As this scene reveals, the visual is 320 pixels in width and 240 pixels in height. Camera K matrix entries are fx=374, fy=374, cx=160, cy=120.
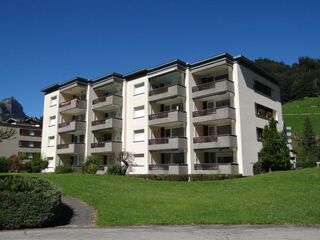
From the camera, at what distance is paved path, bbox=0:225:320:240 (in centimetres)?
1191

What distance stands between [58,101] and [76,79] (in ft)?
20.6

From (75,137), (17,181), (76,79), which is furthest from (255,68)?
(17,181)

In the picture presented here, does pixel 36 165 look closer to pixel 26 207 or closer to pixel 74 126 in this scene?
pixel 74 126

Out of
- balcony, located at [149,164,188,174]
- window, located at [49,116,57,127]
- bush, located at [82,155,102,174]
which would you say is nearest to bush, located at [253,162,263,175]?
balcony, located at [149,164,188,174]

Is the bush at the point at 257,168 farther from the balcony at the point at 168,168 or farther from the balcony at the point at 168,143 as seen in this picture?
the balcony at the point at 168,143

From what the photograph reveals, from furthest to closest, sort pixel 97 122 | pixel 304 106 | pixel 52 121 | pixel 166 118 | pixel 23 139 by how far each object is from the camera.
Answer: pixel 304 106, pixel 23 139, pixel 52 121, pixel 97 122, pixel 166 118

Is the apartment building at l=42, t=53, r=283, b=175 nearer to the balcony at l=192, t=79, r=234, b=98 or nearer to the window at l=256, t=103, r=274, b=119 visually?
the window at l=256, t=103, r=274, b=119

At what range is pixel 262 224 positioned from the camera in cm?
1428

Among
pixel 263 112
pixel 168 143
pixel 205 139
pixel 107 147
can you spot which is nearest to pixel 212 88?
pixel 205 139

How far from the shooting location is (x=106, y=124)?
4872 cm

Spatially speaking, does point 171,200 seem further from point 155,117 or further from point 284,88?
point 284,88

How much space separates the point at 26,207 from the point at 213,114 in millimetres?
27666

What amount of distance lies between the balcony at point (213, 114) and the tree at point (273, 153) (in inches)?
167

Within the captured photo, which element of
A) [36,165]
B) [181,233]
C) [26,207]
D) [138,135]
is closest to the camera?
[181,233]
